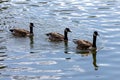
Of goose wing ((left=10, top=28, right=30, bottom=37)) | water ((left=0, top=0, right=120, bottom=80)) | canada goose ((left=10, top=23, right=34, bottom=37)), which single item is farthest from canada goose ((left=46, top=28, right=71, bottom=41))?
goose wing ((left=10, top=28, right=30, bottom=37))

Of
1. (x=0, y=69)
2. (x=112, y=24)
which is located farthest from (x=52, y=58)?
(x=112, y=24)

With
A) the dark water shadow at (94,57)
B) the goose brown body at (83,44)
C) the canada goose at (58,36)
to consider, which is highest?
the canada goose at (58,36)

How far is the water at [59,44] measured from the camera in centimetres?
1961

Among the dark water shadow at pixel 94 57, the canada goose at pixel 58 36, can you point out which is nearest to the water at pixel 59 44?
the dark water shadow at pixel 94 57

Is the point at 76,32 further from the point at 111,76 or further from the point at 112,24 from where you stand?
the point at 111,76

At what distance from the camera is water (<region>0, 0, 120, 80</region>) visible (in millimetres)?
19609

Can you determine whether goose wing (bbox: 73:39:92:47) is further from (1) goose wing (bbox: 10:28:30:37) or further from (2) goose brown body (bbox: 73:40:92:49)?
(1) goose wing (bbox: 10:28:30:37)

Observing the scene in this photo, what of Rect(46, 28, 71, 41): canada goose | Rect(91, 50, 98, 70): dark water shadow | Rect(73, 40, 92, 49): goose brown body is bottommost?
Rect(91, 50, 98, 70): dark water shadow

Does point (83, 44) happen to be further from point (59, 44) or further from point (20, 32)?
point (20, 32)

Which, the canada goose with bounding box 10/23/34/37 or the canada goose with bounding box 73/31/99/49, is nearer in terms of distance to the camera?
the canada goose with bounding box 73/31/99/49

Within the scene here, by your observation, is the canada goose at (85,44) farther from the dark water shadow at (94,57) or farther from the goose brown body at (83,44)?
the dark water shadow at (94,57)

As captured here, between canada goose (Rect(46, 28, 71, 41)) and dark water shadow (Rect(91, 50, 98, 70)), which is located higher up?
canada goose (Rect(46, 28, 71, 41))

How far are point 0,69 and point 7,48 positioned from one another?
3.24m

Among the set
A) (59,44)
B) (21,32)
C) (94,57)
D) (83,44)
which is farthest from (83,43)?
(21,32)
